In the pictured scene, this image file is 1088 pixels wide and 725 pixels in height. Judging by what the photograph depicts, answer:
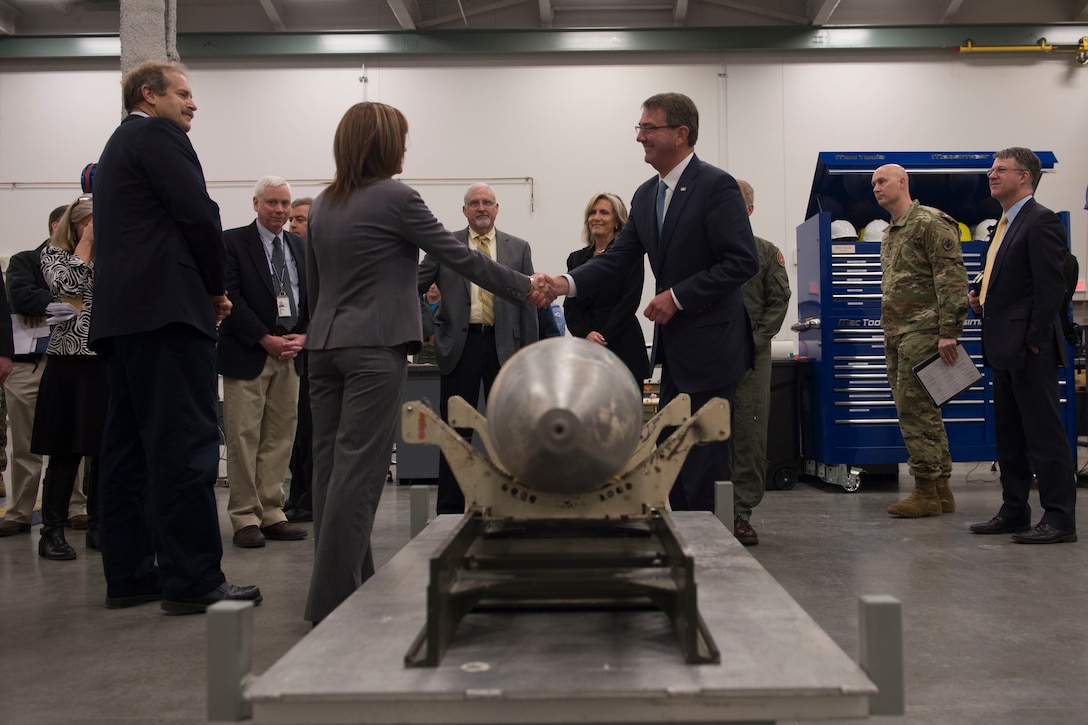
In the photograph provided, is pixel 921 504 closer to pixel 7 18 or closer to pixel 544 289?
pixel 544 289

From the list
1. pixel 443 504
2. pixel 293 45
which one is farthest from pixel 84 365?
pixel 293 45

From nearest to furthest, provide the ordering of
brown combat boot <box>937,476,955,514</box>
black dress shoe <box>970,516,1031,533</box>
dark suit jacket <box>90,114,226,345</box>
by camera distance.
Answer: dark suit jacket <box>90,114,226,345</box> < black dress shoe <box>970,516,1031,533</box> < brown combat boot <box>937,476,955,514</box>

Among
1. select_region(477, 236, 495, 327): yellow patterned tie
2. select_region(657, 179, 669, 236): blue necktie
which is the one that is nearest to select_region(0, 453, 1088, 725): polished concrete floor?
select_region(477, 236, 495, 327): yellow patterned tie

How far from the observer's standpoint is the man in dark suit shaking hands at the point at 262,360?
13.2ft

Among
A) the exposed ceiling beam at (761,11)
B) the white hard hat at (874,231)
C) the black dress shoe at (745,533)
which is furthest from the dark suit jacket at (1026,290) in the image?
the exposed ceiling beam at (761,11)

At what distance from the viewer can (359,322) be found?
2363mm

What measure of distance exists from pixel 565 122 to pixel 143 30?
5465 millimetres

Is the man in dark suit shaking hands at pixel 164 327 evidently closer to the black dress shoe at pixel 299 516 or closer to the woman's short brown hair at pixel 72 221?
the woman's short brown hair at pixel 72 221

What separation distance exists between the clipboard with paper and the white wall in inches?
184

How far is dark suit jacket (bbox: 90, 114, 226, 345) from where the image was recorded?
2.64 metres

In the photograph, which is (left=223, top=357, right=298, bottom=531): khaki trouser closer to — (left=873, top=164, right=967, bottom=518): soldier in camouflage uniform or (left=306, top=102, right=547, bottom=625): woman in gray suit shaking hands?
(left=306, top=102, right=547, bottom=625): woman in gray suit shaking hands

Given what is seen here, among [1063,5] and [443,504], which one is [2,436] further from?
[1063,5]

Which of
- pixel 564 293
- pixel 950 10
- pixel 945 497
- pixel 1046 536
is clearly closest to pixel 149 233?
pixel 564 293

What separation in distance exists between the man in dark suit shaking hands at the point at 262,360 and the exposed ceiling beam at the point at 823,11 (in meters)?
6.66
